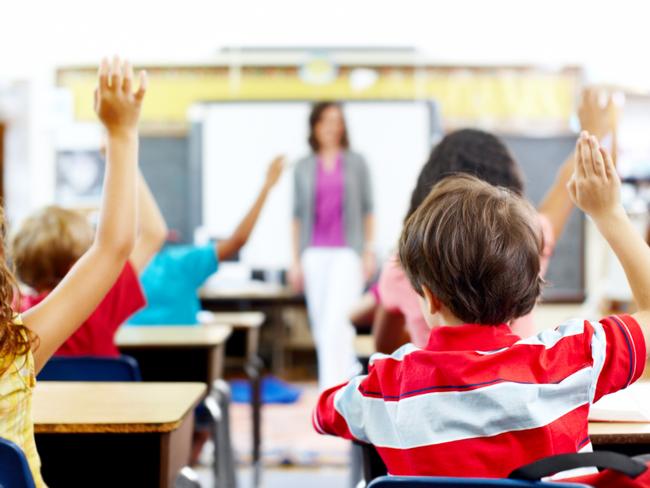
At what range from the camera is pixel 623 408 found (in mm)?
1351

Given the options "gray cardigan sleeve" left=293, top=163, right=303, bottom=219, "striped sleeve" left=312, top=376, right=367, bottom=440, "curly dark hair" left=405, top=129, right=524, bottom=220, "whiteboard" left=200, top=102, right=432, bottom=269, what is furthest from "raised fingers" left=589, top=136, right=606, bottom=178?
"whiteboard" left=200, top=102, right=432, bottom=269

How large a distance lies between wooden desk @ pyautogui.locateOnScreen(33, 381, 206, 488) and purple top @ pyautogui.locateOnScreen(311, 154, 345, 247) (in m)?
3.04

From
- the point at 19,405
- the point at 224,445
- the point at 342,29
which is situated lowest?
the point at 224,445

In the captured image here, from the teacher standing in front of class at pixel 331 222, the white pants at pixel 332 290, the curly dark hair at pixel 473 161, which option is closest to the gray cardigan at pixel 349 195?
the teacher standing in front of class at pixel 331 222

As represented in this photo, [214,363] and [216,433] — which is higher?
[214,363]

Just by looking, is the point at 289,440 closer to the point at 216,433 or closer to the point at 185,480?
the point at 216,433

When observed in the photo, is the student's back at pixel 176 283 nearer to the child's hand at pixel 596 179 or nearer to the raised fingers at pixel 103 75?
the raised fingers at pixel 103 75

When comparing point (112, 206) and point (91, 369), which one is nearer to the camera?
point (112, 206)

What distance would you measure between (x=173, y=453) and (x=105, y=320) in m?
0.66

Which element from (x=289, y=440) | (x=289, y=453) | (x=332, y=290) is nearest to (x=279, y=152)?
(x=332, y=290)

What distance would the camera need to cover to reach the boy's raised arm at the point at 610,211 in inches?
47.4

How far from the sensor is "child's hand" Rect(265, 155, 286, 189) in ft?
7.92

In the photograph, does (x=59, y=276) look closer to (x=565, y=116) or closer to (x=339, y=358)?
(x=339, y=358)

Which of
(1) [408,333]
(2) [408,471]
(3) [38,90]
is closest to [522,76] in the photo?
(3) [38,90]
